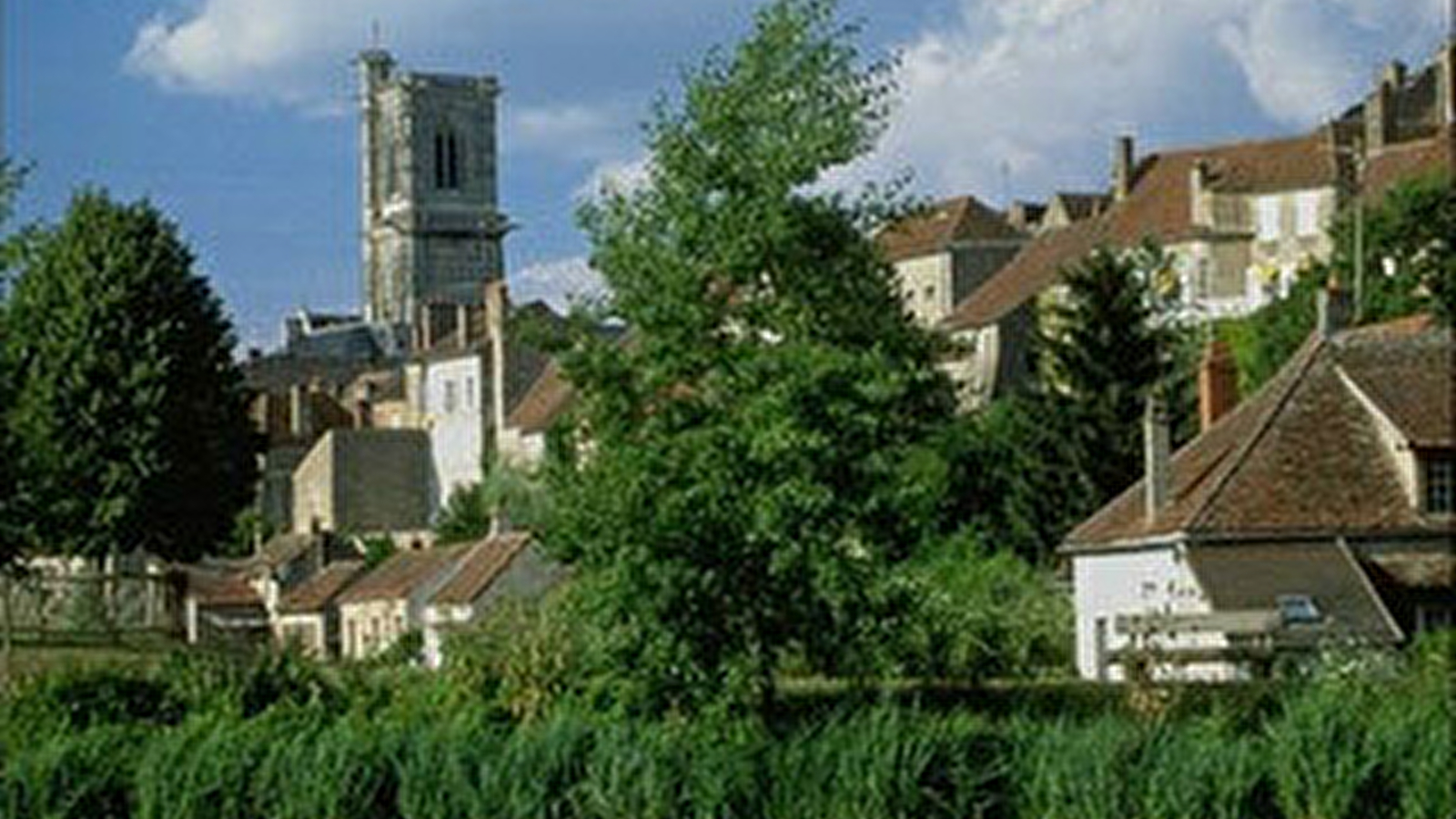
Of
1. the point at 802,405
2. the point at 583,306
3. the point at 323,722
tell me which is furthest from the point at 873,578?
the point at 323,722

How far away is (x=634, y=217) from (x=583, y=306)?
1.19m

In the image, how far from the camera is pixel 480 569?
60.9 m

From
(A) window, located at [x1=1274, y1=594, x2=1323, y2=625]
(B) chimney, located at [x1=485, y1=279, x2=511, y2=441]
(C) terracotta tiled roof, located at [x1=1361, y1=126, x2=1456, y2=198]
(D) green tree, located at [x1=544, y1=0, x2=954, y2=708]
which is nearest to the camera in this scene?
(D) green tree, located at [x1=544, y1=0, x2=954, y2=708]

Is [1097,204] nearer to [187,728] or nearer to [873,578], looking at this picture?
[873,578]

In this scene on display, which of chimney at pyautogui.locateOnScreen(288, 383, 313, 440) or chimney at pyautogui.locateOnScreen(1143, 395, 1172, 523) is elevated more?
chimney at pyautogui.locateOnScreen(288, 383, 313, 440)

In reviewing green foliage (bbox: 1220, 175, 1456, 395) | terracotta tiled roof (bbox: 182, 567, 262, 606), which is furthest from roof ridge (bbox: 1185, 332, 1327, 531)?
terracotta tiled roof (bbox: 182, 567, 262, 606)

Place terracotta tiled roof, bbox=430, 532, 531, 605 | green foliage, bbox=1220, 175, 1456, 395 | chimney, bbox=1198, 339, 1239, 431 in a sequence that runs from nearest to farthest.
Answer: chimney, bbox=1198, 339, 1239, 431, green foliage, bbox=1220, 175, 1456, 395, terracotta tiled roof, bbox=430, 532, 531, 605

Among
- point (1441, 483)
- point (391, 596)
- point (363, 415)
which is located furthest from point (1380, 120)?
point (363, 415)

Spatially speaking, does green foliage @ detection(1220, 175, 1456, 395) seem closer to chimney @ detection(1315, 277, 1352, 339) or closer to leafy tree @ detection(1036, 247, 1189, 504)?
chimney @ detection(1315, 277, 1352, 339)

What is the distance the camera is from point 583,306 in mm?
31375

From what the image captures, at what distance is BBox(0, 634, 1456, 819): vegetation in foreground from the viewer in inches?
788

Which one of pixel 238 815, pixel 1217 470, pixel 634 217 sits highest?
pixel 634 217

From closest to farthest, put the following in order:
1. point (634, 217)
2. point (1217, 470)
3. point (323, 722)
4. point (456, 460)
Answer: point (323, 722)
point (634, 217)
point (1217, 470)
point (456, 460)

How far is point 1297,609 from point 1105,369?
23660 millimetres
